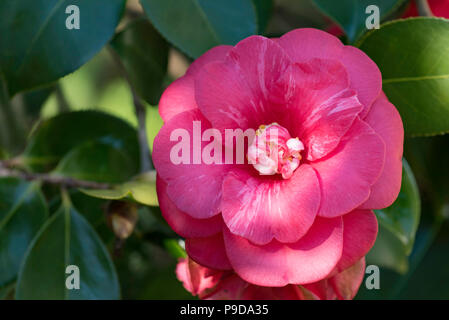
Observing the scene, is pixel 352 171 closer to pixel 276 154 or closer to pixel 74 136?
pixel 276 154

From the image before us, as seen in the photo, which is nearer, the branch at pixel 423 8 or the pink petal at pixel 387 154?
the pink petal at pixel 387 154

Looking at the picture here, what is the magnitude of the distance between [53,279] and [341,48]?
1.93 feet

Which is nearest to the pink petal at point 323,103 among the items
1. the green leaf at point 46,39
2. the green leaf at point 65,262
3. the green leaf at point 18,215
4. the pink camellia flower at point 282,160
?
the pink camellia flower at point 282,160

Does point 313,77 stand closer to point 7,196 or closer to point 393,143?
point 393,143

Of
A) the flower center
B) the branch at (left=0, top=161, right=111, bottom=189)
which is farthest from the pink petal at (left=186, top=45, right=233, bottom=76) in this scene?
the branch at (left=0, top=161, right=111, bottom=189)

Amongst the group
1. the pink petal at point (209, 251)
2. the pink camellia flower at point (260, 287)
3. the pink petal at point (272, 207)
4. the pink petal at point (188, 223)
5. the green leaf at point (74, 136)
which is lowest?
the pink camellia flower at point (260, 287)

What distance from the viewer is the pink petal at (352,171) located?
555 millimetres

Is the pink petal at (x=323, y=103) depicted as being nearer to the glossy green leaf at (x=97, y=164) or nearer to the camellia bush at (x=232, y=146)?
the camellia bush at (x=232, y=146)

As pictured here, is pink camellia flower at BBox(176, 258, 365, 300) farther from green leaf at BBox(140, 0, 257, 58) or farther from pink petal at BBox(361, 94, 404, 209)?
green leaf at BBox(140, 0, 257, 58)

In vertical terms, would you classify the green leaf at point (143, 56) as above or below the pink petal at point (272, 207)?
above

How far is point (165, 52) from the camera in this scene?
953 mm

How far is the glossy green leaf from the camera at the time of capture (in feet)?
3.21

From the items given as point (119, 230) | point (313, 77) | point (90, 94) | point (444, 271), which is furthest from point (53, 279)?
point (90, 94)

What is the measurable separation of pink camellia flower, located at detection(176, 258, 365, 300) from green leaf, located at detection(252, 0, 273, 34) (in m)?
0.48
